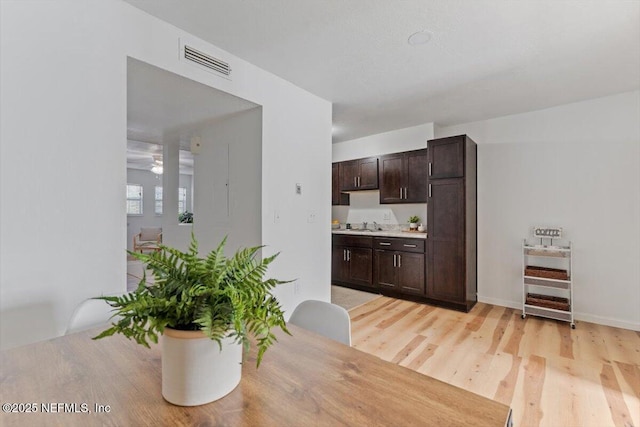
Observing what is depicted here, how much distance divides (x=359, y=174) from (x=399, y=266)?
1640 millimetres

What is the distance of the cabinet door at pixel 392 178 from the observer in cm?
441

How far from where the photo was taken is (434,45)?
2281 millimetres

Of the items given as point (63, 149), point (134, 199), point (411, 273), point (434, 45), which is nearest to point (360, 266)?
point (411, 273)

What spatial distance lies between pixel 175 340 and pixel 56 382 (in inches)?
17.2

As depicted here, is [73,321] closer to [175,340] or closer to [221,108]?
[175,340]

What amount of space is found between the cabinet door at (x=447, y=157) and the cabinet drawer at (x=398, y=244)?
2.93ft

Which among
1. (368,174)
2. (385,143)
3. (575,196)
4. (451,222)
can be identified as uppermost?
(385,143)

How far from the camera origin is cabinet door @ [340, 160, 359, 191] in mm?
4965

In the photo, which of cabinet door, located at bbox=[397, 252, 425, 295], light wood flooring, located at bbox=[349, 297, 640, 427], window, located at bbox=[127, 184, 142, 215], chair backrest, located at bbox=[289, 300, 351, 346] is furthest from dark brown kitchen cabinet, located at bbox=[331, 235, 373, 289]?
window, located at bbox=[127, 184, 142, 215]

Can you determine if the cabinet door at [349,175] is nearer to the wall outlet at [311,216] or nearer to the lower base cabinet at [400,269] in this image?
the lower base cabinet at [400,269]

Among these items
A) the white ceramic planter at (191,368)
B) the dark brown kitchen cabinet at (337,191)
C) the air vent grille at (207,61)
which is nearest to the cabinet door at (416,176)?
the dark brown kitchen cabinet at (337,191)

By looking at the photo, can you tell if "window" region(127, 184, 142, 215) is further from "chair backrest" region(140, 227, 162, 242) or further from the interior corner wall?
the interior corner wall

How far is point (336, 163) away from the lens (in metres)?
5.23

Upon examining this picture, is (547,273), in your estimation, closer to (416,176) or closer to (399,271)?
(399,271)
